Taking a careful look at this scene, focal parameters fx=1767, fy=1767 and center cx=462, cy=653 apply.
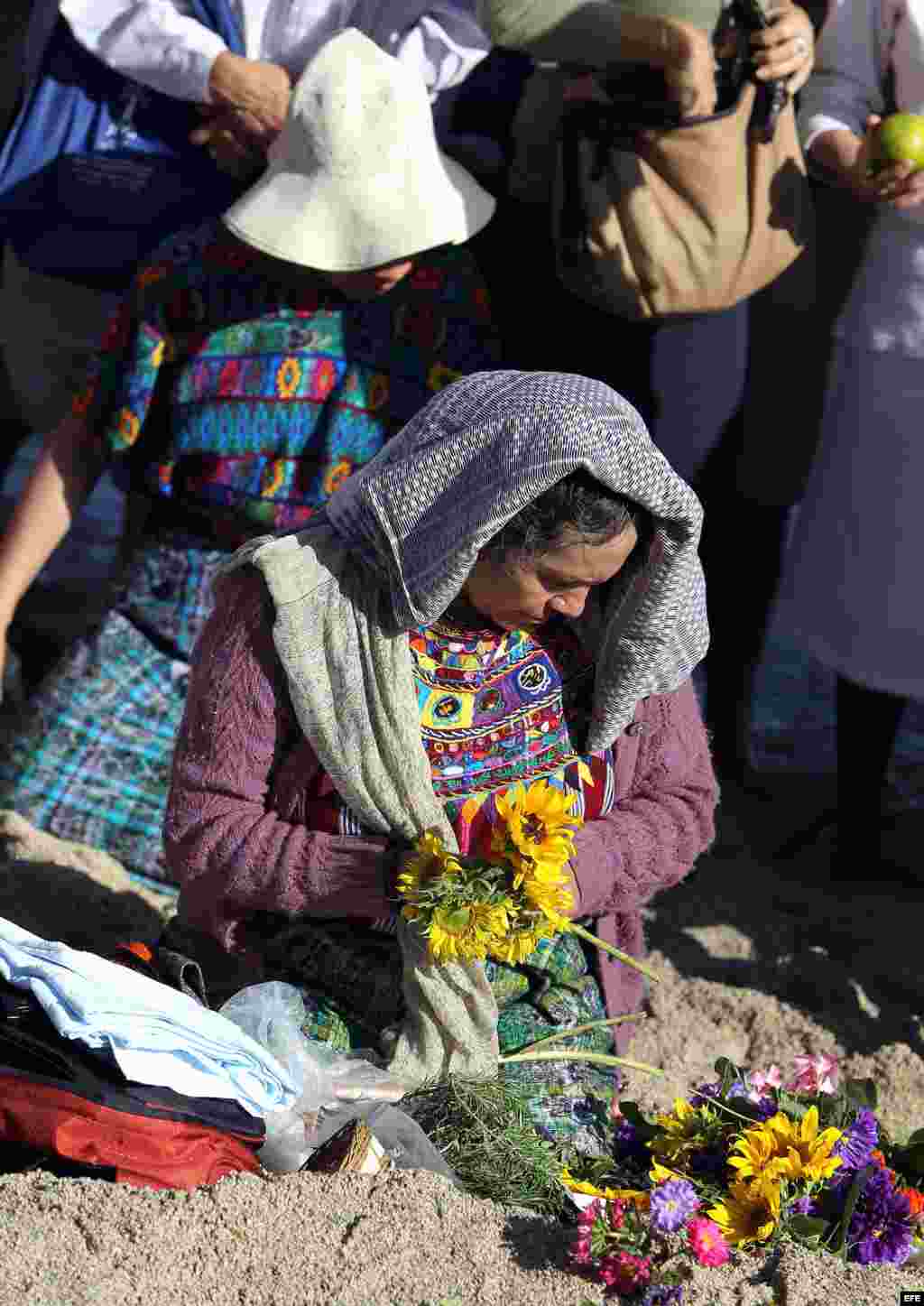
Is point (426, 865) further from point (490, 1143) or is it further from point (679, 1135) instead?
point (679, 1135)

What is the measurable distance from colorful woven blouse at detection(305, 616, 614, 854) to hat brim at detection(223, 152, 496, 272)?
1044 mm

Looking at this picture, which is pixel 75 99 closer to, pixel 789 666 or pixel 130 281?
pixel 130 281

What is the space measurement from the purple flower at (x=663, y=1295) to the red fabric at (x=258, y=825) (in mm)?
698

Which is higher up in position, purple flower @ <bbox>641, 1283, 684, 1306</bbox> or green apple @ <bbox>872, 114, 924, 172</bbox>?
green apple @ <bbox>872, 114, 924, 172</bbox>

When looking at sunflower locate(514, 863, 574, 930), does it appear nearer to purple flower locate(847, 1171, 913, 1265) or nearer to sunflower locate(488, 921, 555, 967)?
sunflower locate(488, 921, 555, 967)

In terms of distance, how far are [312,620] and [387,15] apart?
6.17 feet

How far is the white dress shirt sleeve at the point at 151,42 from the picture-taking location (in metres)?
3.91

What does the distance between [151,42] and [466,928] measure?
232 cm

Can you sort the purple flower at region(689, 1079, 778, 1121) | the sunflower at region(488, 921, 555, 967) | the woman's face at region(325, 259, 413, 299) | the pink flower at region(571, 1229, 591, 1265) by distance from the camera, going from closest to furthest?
the pink flower at region(571, 1229, 591, 1265) < the sunflower at region(488, 921, 555, 967) < the purple flower at region(689, 1079, 778, 1121) < the woman's face at region(325, 259, 413, 299)

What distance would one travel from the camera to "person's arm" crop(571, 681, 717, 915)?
9.70 ft

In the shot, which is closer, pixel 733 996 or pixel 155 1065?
pixel 155 1065

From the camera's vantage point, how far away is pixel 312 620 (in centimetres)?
277

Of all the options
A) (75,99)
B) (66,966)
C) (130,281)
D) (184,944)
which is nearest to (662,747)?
(184,944)

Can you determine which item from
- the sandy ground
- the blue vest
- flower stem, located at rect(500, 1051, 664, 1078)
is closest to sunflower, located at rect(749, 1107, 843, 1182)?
the sandy ground
